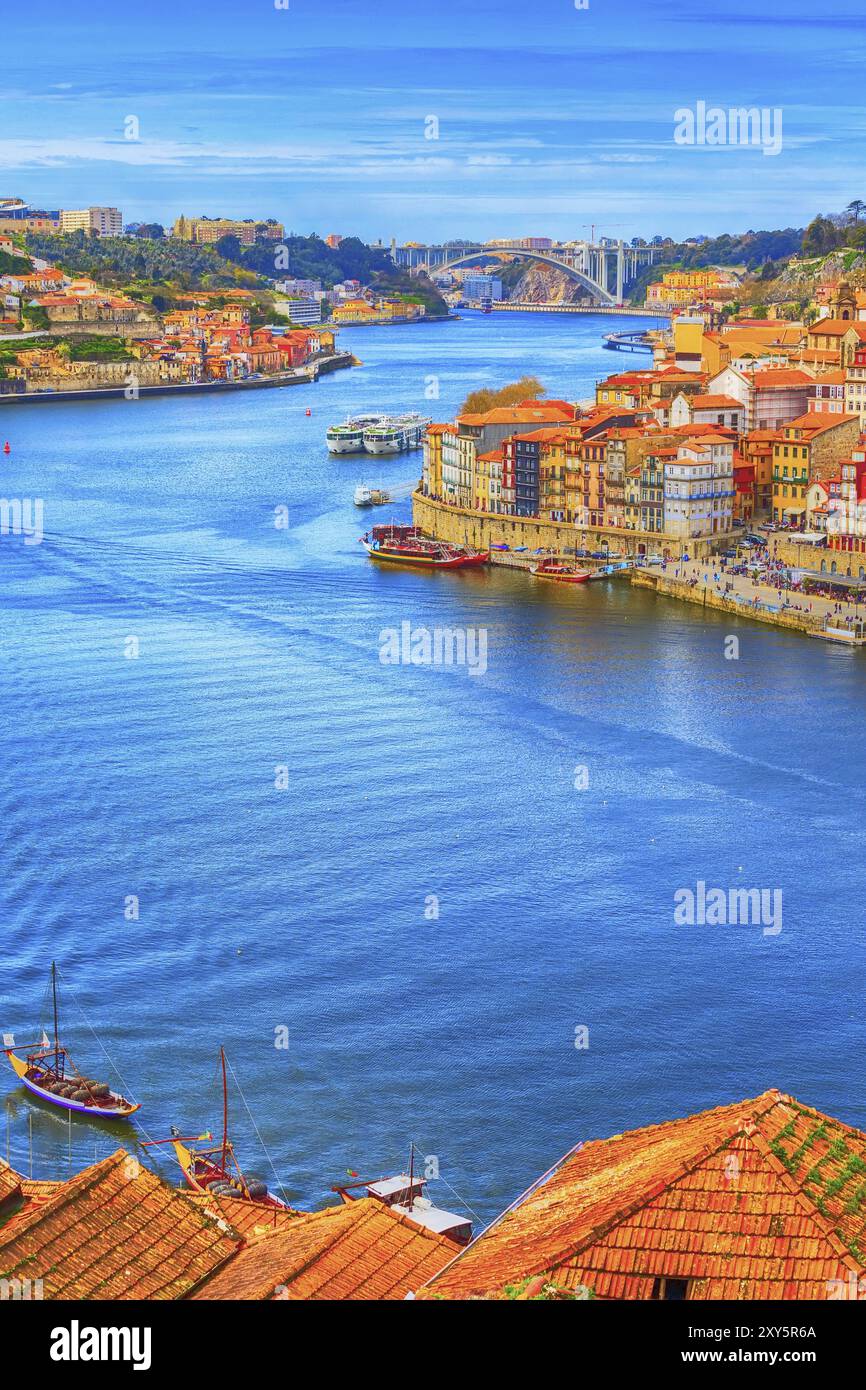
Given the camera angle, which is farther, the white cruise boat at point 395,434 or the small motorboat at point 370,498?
the white cruise boat at point 395,434

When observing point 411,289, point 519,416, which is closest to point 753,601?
point 519,416

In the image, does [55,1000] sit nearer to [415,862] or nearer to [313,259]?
[415,862]

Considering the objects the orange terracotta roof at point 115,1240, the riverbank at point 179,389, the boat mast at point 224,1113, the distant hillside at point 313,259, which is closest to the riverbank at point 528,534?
the boat mast at point 224,1113

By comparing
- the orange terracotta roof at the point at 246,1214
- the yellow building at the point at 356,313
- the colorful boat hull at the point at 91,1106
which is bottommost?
the colorful boat hull at the point at 91,1106

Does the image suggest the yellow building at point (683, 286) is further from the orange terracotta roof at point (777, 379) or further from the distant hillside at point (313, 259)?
the orange terracotta roof at point (777, 379)

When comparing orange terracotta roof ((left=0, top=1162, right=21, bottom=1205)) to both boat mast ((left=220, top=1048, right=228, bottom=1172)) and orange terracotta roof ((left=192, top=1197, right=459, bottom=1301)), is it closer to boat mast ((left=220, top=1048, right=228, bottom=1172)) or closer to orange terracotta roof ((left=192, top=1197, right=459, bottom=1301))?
orange terracotta roof ((left=192, top=1197, right=459, bottom=1301))
